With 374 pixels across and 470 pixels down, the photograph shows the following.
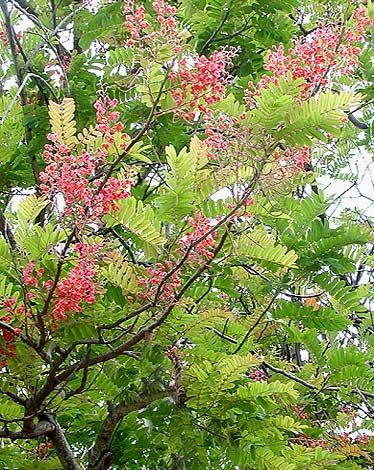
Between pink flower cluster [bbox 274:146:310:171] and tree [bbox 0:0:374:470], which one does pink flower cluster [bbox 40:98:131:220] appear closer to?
tree [bbox 0:0:374:470]

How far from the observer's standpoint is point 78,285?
71.4 inches

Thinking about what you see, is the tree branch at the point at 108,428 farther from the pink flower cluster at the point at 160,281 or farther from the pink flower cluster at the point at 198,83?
the pink flower cluster at the point at 198,83

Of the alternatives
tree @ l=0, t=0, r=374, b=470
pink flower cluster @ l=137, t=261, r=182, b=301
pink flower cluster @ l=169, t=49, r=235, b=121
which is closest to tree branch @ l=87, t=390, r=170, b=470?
tree @ l=0, t=0, r=374, b=470

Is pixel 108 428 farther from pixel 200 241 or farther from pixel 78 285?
pixel 200 241

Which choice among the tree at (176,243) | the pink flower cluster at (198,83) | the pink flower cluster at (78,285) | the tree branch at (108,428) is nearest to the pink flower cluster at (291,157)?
the tree at (176,243)

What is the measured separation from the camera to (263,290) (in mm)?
2711

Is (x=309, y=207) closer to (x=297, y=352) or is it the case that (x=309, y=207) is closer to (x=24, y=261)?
(x=24, y=261)

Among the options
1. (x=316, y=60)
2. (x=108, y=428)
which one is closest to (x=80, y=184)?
(x=316, y=60)

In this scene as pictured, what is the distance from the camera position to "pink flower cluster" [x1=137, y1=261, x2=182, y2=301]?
1.90m

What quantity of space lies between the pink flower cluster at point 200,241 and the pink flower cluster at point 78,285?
0.77 feet

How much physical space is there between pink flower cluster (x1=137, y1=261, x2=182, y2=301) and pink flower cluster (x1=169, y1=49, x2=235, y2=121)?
1.44 feet

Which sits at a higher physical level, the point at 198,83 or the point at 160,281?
the point at 198,83

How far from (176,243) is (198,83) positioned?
1.40 ft

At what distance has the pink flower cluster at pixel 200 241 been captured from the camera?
1806mm
